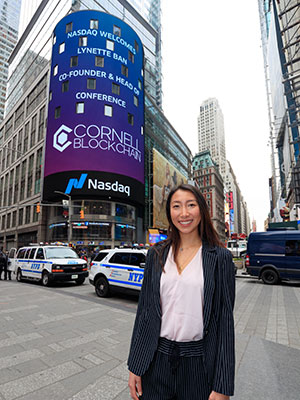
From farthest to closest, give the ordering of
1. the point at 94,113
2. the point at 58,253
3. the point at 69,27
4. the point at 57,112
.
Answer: the point at 69,27
the point at 57,112
the point at 94,113
the point at 58,253

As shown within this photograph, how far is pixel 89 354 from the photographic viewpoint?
4.34 metres

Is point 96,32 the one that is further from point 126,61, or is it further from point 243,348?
point 243,348

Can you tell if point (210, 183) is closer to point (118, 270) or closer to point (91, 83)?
point (91, 83)

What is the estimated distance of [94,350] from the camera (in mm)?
4527

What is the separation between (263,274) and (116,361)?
11.3 metres

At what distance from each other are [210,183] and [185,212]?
112796 mm

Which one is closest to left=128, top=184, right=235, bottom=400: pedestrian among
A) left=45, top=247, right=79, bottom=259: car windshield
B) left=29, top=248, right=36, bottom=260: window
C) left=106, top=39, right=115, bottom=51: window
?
left=45, top=247, right=79, bottom=259: car windshield

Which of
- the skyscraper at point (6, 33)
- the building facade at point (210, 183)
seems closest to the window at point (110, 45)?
the building facade at point (210, 183)

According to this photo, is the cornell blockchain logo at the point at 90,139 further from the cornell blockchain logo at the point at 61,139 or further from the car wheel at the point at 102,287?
the car wheel at the point at 102,287

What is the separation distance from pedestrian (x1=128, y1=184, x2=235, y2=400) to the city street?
1.96 metres

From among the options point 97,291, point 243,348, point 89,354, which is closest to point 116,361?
point 89,354

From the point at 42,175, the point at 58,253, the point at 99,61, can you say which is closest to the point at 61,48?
the point at 99,61

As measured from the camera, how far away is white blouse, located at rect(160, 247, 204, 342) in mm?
1606

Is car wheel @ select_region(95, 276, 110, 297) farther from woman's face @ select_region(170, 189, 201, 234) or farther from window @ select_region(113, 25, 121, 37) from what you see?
window @ select_region(113, 25, 121, 37)
